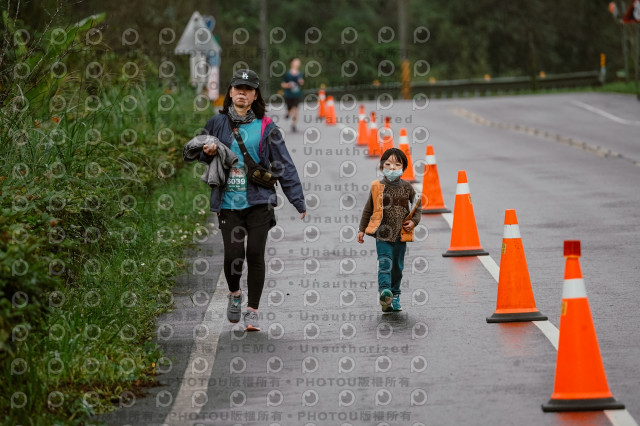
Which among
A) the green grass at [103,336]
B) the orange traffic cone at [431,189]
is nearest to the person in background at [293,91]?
the orange traffic cone at [431,189]

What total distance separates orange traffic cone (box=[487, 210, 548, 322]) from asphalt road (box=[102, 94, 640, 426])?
0.11 m

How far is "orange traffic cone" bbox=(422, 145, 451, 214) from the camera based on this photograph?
15945 millimetres

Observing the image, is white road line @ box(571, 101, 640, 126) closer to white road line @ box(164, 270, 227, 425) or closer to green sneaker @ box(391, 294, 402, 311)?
green sneaker @ box(391, 294, 402, 311)

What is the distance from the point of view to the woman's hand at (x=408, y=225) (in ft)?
32.8

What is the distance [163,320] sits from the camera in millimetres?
10133

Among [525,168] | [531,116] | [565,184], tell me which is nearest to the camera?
[565,184]

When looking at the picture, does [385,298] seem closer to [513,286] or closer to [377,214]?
[377,214]

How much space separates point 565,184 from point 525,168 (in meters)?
2.76

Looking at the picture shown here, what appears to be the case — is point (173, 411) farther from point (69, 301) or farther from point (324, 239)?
point (324, 239)

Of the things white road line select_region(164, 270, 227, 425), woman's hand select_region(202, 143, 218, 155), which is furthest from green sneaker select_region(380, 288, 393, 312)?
woman's hand select_region(202, 143, 218, 155)

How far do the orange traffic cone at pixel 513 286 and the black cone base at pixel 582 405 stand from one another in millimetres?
2432

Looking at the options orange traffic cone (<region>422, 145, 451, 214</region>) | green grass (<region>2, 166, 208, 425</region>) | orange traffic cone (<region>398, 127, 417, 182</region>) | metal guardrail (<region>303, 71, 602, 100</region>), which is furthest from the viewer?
metal guardrail (<region>303, 71, 602, 100</region>)

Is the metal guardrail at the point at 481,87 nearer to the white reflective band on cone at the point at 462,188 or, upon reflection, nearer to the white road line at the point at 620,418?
the white reflective band on cone at the point at 462,188

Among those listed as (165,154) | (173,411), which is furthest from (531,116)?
(173,411)
